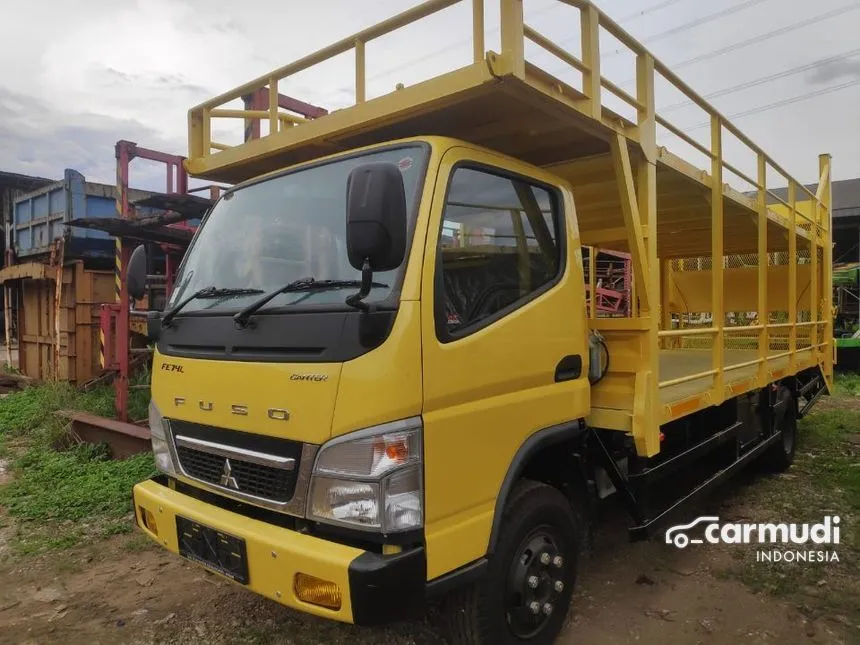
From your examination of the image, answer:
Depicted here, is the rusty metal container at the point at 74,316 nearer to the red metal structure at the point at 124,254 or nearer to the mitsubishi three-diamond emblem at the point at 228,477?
Answer: the red metal structure at the point at 124,254

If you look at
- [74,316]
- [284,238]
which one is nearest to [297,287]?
[284,238]

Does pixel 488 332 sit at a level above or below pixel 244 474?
above

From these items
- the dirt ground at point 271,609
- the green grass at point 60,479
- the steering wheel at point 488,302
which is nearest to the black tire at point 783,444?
the dirt ground at point 271,609

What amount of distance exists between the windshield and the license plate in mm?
909

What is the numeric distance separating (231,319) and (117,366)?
172 inches

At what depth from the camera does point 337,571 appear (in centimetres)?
197

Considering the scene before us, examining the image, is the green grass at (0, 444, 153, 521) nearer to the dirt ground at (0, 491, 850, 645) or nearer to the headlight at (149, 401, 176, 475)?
the dirt ground at (0, 491, 850, 645)

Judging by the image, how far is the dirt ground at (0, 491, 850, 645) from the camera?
9.71 ft

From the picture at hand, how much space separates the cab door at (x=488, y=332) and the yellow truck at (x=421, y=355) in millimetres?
10

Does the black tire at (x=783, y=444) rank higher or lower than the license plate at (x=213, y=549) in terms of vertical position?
lower

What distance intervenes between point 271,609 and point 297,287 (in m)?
1.83

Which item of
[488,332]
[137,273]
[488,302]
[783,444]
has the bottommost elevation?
[783,444]

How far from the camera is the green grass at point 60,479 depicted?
4.27 metres

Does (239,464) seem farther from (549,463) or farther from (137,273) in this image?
(137,273)
